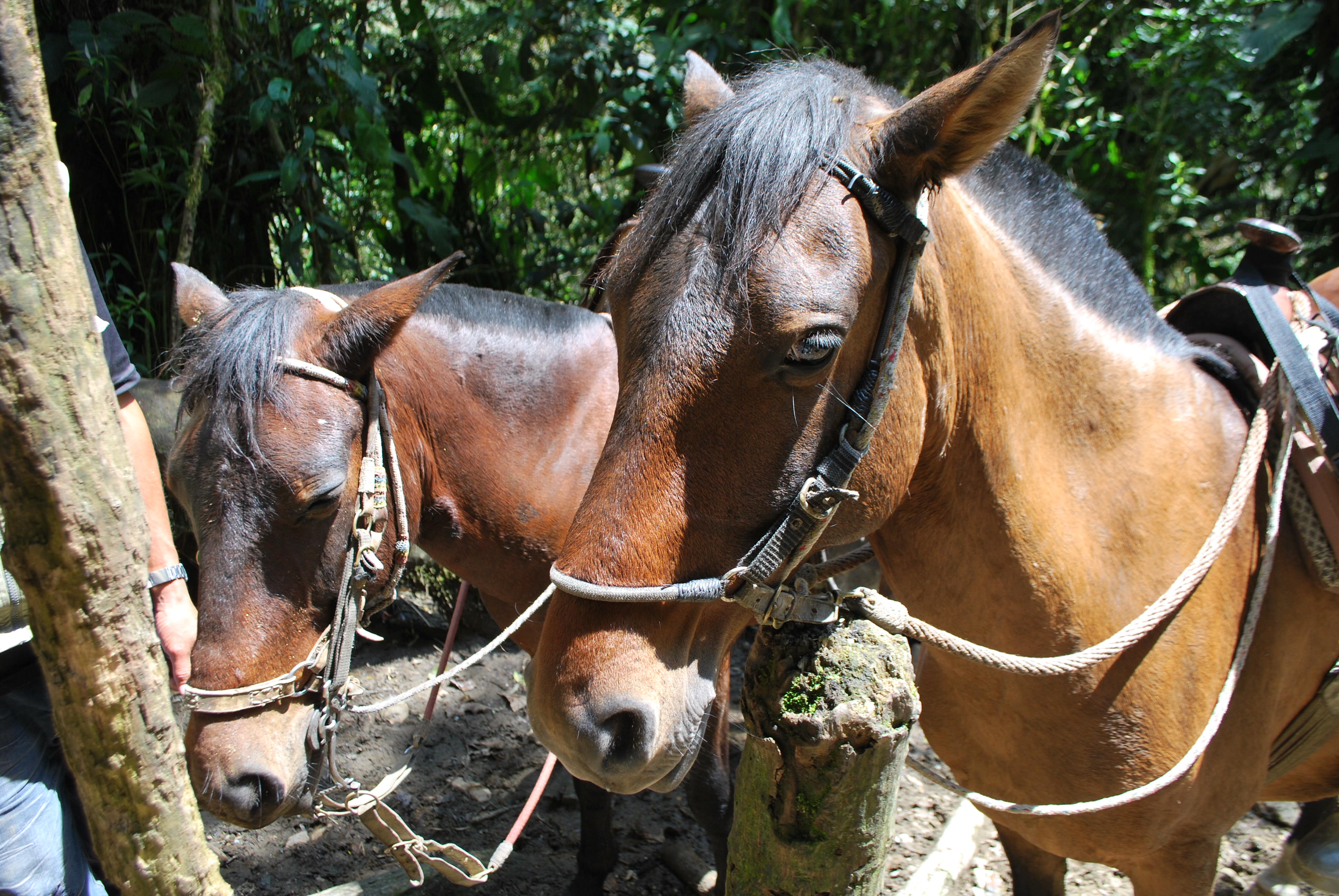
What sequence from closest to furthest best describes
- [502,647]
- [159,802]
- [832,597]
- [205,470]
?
1. [159,802]
2. [832,597]
3. [205,470]
4. [502,647]

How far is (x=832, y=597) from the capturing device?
127cm

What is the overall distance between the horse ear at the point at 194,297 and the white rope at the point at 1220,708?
7.91 ft

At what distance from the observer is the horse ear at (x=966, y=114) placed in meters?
1.22

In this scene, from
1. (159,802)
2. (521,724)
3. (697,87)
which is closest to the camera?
(159,802)

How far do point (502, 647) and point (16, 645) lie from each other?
333 cm

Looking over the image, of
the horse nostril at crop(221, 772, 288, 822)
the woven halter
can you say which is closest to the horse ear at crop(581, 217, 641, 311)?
the woven halter

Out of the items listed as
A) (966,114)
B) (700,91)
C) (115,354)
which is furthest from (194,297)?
(966,114)

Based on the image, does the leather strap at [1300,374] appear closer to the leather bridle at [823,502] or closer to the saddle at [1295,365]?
the saddle at [1295,365]

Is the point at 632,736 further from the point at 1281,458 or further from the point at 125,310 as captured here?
the point at 125,310

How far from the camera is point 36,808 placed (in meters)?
1.69

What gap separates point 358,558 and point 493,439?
607mm

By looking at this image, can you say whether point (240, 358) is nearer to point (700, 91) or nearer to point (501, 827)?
point (700, 91)

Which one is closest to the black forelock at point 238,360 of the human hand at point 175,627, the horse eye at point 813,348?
the human hand at point 175,627

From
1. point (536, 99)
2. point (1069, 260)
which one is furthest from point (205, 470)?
point (536, 99)
